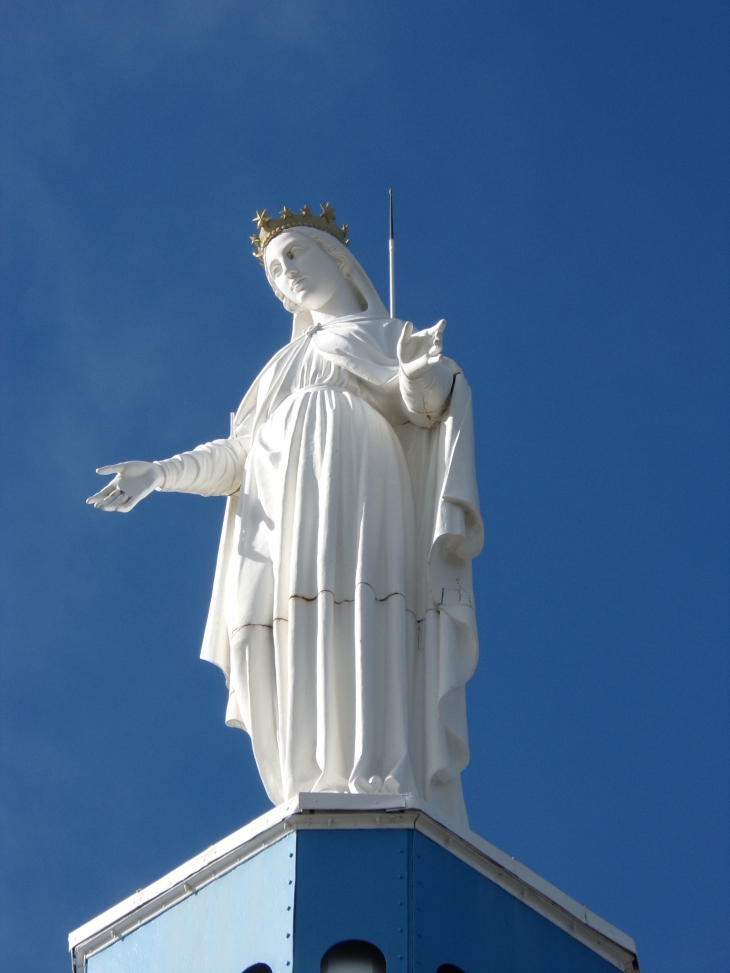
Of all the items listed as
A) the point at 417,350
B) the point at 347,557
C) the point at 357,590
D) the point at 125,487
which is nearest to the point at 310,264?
the point at 417,350

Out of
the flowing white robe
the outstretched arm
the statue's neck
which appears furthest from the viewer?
Result: the statue's neck

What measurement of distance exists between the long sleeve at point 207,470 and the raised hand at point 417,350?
1.51 m

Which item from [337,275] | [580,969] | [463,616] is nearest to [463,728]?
[463,616]

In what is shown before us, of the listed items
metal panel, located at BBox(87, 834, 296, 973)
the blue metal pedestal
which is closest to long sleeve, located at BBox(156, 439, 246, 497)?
the blue metal pedestal

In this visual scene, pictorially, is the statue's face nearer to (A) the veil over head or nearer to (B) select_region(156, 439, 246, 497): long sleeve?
(A) the veil over head

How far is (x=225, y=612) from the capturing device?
14.3 m

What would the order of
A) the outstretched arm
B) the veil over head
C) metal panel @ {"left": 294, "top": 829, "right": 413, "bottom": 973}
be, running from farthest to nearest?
the veil over head, the outstretched arm, metal panel @ {"left": 294, "top": 829, "right": 413, "bottom": 973}

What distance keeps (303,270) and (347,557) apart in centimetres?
306

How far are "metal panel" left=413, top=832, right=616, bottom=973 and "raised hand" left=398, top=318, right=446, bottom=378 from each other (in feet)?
11.2

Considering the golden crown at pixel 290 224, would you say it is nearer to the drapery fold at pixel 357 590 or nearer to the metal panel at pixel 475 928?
the drapery fold at pixel 357 590

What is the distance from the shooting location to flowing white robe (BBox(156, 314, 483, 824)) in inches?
517

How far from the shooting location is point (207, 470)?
14.9 meters

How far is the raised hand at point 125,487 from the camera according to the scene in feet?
47.4

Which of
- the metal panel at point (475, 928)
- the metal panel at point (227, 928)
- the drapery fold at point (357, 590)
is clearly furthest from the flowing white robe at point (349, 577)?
the metal panel at point (227, 928)
